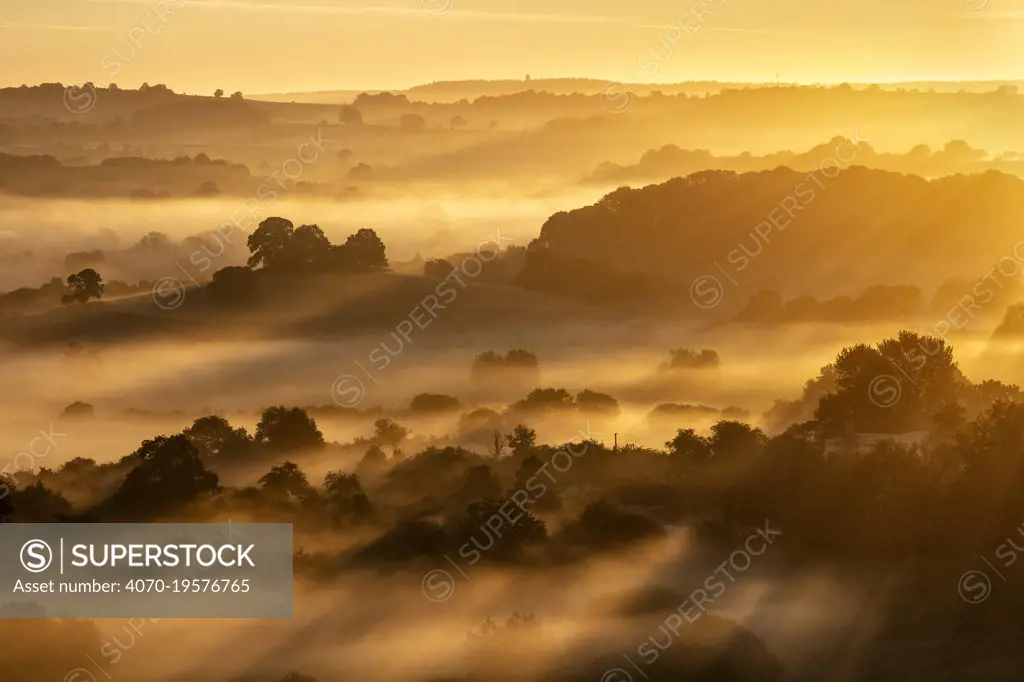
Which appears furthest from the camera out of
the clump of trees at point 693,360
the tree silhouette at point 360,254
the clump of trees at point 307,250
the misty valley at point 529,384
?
the tree silhouette at point 360,254

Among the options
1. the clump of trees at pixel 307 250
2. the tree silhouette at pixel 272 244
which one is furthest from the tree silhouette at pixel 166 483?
the tree silhouette at pixel 272 244

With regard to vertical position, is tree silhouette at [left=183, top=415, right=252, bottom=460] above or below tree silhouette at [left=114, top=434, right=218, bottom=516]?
above

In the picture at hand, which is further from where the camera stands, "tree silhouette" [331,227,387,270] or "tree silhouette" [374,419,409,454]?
"tree silhouette" [331,227,387,270]

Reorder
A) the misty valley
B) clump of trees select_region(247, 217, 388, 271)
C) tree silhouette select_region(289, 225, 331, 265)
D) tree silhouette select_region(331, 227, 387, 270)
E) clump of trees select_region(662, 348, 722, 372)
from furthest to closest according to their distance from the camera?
tree silhouette select_region(331, 227, 387, 270)
clump of trees select_region(247, 217, 388, 271)
tree silhouette select_region(289, 225, 331, 265)
clump of trees select_region(662, 348, 722, 372)
the misty valley

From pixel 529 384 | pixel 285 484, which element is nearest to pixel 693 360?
pixel 529 384

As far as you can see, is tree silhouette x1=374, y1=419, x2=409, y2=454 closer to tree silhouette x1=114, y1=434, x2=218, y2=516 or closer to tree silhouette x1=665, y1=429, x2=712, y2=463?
tree silhouette x1=114, y1=434, x2=218, y2=516

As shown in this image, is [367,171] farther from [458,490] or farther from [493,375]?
[458,490]

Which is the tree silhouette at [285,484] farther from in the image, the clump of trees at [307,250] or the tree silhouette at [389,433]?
the clump of trees at [307,250]

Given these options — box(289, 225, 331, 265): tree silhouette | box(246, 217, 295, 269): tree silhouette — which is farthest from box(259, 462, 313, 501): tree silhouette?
box(246, 217, 295, 269): tree silhouette

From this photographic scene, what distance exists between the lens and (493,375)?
89000mm
